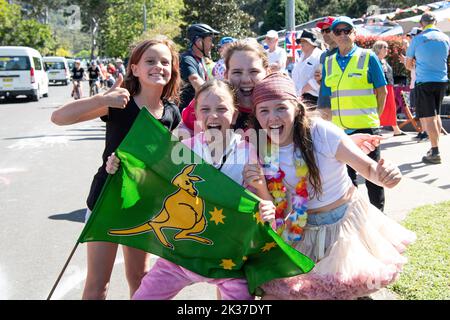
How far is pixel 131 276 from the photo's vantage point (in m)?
3.46

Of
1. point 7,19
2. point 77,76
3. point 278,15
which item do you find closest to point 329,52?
point 77,76

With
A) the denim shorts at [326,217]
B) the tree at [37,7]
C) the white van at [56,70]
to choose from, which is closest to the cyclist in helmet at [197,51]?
the denim shorts at [326,217]

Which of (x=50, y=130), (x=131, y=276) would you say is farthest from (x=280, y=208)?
(x=50, y=130)

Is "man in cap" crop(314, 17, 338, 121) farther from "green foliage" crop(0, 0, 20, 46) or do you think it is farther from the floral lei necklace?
"green foliage" crop(0, 0, 20, 46)

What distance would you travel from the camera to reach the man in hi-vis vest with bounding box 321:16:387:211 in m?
5.32

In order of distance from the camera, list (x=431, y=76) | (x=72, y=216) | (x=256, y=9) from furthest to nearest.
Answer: (x=256, y=9)
(x=431, y=76)
(x=72, y=216)

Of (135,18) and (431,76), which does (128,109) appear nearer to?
(431,76)

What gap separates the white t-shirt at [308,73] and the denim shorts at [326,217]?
5271mm

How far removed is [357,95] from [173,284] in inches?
128

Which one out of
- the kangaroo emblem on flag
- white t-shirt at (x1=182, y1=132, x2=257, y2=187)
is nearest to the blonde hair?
white t-shirt at (x1=182, y1=132, x2=257, y2=187)

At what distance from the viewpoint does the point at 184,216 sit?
2.80m

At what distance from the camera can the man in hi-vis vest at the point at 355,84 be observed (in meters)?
5.32

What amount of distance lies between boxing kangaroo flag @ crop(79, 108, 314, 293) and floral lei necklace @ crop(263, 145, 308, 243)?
24cm

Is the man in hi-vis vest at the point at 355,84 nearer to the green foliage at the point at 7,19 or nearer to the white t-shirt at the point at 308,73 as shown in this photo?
the white t-shirt at the point at 308,73
